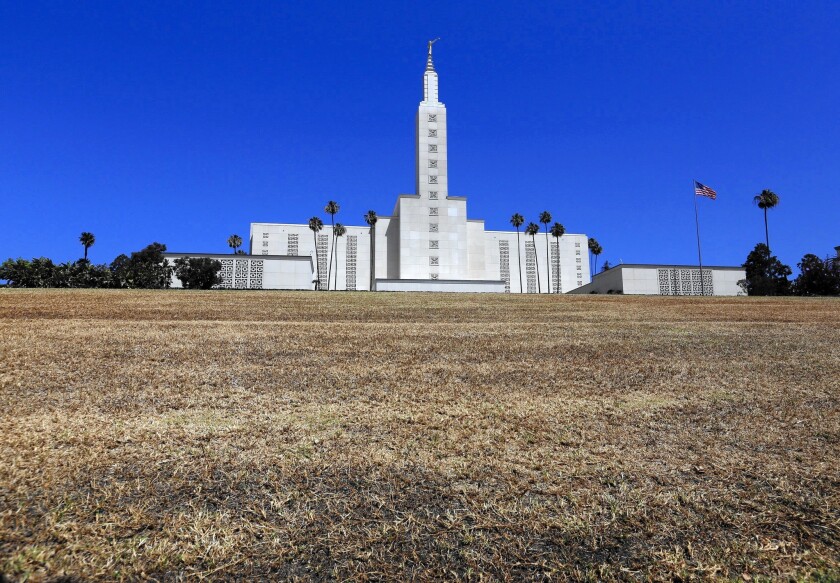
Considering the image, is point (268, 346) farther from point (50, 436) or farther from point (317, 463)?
point (317, 463)

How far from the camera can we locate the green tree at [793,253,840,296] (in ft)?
213

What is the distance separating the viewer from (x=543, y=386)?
27.9 ft

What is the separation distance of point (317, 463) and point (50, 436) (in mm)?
3267

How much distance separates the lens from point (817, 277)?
66.5m

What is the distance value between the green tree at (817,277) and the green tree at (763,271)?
9.90 ft

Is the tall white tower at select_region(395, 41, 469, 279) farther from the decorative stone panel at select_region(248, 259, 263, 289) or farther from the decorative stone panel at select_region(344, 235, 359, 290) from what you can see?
the decorative stone panel at select_region(248, 259, 263, 289)

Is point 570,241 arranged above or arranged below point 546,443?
above

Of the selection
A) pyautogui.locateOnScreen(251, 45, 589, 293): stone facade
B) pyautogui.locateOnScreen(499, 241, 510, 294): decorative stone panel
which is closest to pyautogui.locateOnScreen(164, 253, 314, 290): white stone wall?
pyautogui.locateOnScreen(251, 45, 589, 293): stone facade

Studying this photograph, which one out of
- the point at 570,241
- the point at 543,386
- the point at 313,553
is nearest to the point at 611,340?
the point at 543,386

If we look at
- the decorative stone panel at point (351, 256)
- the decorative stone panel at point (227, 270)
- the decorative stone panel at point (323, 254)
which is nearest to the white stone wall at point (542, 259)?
the decorative stone panel at point (351, 256)

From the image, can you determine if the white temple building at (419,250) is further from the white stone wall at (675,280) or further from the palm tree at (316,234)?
the white stone wall at (675,280)

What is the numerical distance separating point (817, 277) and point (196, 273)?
81500mm

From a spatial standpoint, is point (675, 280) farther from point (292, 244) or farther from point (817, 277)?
point (292, 244)

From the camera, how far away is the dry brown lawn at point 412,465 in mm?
3643
